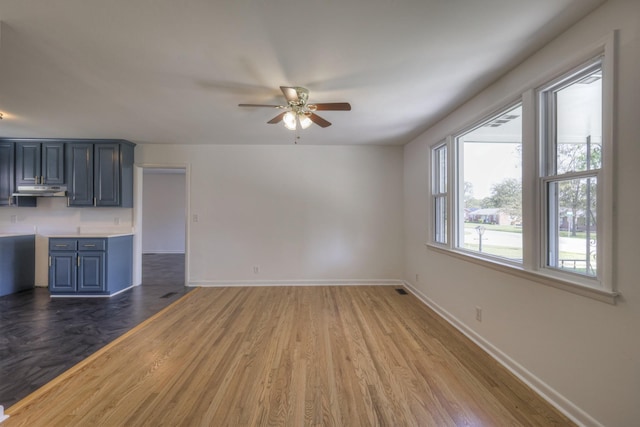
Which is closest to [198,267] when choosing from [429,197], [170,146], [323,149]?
[170,146]

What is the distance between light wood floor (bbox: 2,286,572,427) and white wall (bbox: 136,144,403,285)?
1.42 metres

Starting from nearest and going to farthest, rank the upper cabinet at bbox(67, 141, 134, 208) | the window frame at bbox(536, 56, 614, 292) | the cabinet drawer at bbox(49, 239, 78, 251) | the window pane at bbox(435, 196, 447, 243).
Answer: the window frame at bbox(536, 56, 614, 292), the window pane at bbox(435, 196, 447, 243), the cabinet drawer at bbox(49, 239, 78, 251), the upper cabinet at bbox(67, 141, 134, 208)

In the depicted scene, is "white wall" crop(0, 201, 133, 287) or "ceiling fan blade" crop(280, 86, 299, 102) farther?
"white wall" crop(0, 201, 133, 287)

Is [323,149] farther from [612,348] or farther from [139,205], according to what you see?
[612,348]

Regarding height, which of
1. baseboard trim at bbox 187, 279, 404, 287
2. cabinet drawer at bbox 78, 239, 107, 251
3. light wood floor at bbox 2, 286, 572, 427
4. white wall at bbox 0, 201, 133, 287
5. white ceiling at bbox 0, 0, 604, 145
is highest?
white ceiling at bbox 0, 0, 604, 145

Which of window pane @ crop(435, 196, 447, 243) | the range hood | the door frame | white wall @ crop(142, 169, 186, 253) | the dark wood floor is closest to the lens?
the dark wood floor

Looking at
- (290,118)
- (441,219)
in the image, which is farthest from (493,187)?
(290,118)

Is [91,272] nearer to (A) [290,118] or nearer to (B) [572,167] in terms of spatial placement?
(A) [290,118]

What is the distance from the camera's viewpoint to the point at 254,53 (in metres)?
1.83

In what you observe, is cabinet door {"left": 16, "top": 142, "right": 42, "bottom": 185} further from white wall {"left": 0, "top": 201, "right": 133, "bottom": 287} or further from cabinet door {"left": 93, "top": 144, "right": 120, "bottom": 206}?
cabinet door {"left": 93, "top": 144, "right": 120, "bottom": 206}

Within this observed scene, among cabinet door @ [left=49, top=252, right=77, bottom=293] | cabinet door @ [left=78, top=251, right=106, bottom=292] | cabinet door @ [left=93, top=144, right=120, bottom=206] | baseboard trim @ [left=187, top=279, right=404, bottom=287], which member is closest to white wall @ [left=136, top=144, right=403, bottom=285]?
baseboard trim @ [left=187, top=279, right=404, bottom=287]

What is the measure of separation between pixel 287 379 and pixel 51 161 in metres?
4.95

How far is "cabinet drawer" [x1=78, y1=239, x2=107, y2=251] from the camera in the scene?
371 cm

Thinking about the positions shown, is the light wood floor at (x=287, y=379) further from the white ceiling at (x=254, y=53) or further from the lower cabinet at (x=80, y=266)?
the white ceiling at (x=254, y=53)
